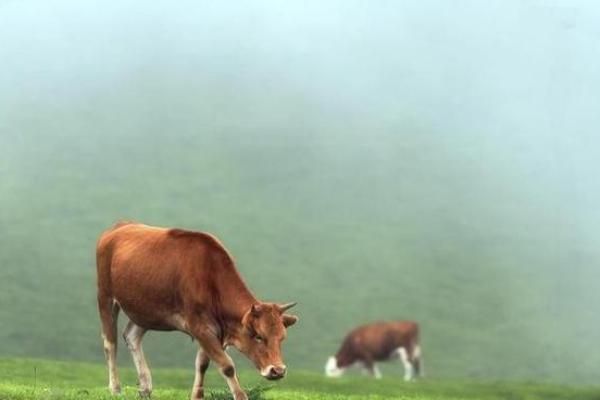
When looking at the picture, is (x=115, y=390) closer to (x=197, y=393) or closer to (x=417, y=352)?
(x=197, y=393)

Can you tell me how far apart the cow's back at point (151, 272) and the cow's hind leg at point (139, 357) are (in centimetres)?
56

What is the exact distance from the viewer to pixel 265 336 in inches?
419

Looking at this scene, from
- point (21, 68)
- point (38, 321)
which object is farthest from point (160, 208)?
point (21, 68)

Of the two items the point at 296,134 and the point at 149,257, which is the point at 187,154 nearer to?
the point at 296,134

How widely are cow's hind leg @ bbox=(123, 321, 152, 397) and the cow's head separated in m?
2.23

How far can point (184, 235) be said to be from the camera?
11820 millimetres

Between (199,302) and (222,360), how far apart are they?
67 cm

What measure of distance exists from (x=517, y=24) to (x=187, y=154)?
3557 centimetres

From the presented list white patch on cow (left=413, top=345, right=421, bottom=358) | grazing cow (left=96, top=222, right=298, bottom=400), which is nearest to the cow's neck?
grazing cow (left=96, top=222, right=298, bottom=400)

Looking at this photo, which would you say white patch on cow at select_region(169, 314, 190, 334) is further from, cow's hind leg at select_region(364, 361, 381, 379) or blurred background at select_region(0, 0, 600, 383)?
cow's hind leg at select_region(364, 361, 381, 379)

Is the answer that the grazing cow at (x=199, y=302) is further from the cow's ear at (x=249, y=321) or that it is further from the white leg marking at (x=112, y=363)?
the white leg marking at (x=112, y=363)

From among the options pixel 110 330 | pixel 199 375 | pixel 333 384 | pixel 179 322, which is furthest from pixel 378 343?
pixel 179 322

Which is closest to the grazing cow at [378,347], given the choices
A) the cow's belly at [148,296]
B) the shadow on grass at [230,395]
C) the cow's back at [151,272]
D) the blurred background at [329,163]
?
the blurred background at [329,163]

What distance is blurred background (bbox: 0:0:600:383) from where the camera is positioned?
41.8 metres
